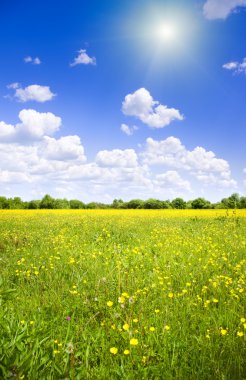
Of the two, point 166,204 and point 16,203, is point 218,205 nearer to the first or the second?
point 166,204

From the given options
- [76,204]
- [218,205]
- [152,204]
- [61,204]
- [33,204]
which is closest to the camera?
[218,205]

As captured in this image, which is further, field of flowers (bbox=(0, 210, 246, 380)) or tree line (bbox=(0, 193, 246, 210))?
tree line (bbox=(0, 193, 246, 210))

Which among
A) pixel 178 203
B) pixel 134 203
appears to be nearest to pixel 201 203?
pixel 178 203

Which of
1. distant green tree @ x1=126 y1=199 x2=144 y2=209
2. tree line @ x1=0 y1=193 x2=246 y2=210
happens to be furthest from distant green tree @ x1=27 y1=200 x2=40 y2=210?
distant green tree @ x1=126 y1=199 x2=144 y2=209

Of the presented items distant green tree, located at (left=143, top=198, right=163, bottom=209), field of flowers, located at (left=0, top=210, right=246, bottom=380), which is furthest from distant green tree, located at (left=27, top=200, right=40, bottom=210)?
field of flowers, located at (left=0, top=210, right=246, bottom=380)

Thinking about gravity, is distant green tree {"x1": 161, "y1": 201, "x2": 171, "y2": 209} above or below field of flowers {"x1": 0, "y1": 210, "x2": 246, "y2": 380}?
above

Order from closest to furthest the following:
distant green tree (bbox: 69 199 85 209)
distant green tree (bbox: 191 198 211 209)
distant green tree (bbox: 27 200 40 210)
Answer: distant green tree (bbox: 191 198 211 209), distant green tree (bbox: 27 200 40 210), distant green tree (bbox: 69 199 85 209)

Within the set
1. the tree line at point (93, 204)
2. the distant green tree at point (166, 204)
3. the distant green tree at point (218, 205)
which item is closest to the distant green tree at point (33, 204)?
the tree line at point (93, 204)

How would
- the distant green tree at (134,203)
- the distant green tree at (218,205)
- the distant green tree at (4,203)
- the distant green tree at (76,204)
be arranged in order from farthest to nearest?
the distant green tree at (76,204) < the distant green tree at (134,203) < the distant green tree at (4,203) < the distant green tree at (218,205)

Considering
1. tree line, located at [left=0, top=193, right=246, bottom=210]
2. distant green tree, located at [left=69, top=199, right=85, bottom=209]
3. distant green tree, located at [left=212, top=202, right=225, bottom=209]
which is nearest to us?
distant green tree, located at [left=212, top=202, right=225, bottom=209]

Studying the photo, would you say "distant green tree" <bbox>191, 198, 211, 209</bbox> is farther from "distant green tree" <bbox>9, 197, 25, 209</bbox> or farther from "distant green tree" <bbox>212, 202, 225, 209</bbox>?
"distant green tree" <bbox>9, 197, 25, 209</bbox>

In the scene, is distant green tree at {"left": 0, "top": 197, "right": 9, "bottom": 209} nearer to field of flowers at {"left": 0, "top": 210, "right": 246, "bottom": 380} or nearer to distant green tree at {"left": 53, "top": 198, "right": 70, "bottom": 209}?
distant green tree at {"left": 53, "top": 198, "right": 70, "bottom": 209}

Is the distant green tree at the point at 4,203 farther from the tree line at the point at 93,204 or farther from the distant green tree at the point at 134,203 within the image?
the distant green tree at the point at 134,203

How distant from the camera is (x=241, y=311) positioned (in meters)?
4.25
